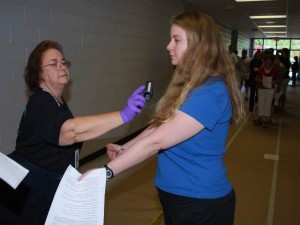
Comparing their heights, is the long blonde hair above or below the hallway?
above

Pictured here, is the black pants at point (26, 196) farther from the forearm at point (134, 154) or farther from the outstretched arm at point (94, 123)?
the forearm at point (134, 154)

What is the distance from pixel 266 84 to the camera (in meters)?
6.71

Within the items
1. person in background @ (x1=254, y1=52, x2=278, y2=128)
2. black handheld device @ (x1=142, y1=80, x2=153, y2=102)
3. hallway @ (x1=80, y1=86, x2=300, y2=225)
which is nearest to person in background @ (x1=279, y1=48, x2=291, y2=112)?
person in background @ (x1=254, y1=52, x2=278, y2=128)

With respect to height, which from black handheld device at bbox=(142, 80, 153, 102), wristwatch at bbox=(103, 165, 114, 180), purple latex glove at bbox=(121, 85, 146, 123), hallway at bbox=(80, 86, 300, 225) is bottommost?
hallway at bbox=(80, 86, 300, 225)

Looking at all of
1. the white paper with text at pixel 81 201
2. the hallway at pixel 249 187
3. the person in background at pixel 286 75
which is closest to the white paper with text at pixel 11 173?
the white paper with text at pixel 81 201

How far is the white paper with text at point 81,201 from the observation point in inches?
46.2

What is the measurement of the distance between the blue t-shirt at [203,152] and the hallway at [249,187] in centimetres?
169

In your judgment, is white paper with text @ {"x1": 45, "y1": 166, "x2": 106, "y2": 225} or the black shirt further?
the black shirt

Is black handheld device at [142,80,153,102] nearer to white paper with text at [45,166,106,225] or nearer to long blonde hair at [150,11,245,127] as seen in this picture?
long blonde hair at [150,11,245,127]

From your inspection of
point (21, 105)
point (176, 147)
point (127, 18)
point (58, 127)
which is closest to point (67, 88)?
point (21, 105)

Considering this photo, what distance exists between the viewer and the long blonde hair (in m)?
1.27

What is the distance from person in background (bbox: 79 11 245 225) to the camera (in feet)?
3.98

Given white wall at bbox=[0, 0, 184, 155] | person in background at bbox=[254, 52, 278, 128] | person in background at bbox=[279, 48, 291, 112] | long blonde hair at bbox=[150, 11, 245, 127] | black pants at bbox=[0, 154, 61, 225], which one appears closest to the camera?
long blonde hair at bbox=[150, 11, 245, 127]

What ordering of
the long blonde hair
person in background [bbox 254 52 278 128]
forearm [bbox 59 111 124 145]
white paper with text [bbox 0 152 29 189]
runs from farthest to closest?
person in background [bbox 254 52 278 128], forearm [bbox 59 111 124 145], the long blonde hair, white paper with text [bbox 0 152 29 189]
